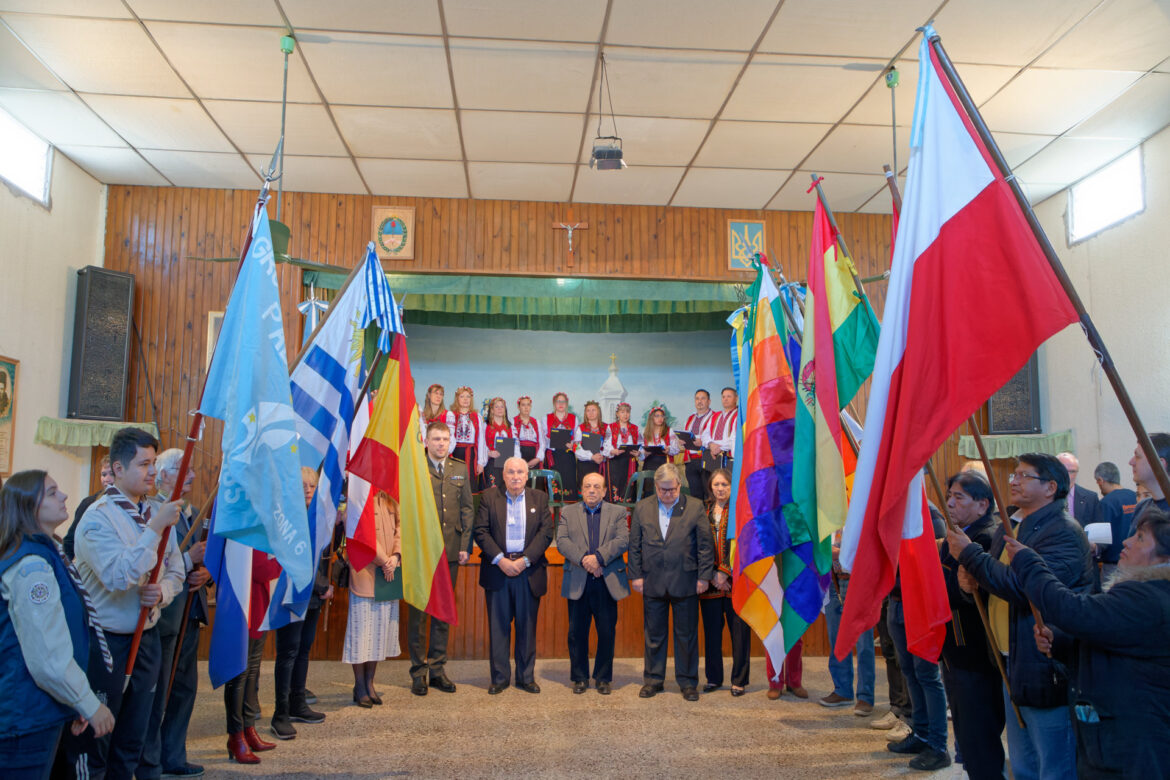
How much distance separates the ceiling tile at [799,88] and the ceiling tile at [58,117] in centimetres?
518

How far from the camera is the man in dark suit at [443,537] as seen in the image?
575 cm

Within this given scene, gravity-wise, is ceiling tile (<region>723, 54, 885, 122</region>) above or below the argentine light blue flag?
above

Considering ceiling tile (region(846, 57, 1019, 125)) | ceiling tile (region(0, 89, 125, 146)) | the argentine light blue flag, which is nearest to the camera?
the argentine light blue flag

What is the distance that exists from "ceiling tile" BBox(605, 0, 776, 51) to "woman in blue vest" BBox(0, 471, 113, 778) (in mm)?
4207

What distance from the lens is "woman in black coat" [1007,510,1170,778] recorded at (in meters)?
2.20

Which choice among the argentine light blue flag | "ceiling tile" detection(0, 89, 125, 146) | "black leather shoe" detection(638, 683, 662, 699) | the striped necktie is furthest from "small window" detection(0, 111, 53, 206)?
"black leather shoe" detection(638, 683, 662, 699)

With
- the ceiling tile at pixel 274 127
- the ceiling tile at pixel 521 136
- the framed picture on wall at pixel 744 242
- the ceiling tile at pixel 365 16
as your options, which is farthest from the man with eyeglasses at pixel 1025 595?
the ceiling tile at pixel 274 127

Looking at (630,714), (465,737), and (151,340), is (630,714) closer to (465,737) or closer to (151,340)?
(465,737)

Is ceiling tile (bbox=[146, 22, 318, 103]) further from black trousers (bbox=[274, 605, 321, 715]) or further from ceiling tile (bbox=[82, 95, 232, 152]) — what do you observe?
black trousers (bbox=[274, 605, 321, 715])

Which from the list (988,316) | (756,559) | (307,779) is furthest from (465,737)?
(988,316)

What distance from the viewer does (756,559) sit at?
14.6 ft

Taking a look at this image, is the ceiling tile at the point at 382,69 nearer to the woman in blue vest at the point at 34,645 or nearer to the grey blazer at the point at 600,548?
the grey blazer at the point at 600,548

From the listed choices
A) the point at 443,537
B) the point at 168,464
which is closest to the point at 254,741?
the point at 168,464

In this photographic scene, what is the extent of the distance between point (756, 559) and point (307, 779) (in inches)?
101
